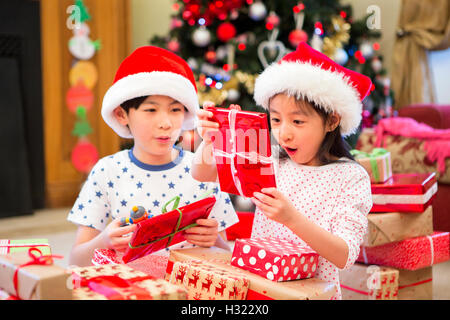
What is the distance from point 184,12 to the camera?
370 cm

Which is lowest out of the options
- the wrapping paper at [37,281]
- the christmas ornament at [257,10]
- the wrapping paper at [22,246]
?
the wrapping paper at [22,246]

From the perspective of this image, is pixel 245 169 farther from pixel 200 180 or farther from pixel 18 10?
pixel 18 10

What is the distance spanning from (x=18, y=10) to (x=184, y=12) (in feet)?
4.29

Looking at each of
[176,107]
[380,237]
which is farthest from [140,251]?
[380,237]

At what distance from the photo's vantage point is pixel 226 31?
11.6 feet

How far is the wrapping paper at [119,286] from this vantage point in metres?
0.75

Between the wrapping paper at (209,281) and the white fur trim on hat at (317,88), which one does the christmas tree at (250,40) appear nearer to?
the white fur trim on hat at (317,88)

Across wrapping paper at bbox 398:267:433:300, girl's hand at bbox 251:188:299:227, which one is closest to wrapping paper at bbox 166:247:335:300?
girl's hand at bbox 251:188:299:227

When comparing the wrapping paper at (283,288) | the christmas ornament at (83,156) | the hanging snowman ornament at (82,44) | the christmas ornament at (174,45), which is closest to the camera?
the wrapping paper at (283,288)

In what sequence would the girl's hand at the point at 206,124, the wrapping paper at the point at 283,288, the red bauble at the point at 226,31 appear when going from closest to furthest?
the wrapping paper at the point at 283,288 → the girl's hand at the point at 206,124 → the red bauble at the point at 226,31

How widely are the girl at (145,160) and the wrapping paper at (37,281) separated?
0.44 meters

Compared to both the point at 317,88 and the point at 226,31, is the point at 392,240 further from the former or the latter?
the point at 226,31

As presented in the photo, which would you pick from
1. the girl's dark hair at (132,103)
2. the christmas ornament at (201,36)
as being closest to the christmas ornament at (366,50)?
the christmas ornament at (201,36)

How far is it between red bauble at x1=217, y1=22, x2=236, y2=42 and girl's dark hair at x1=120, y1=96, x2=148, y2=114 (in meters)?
2.36
